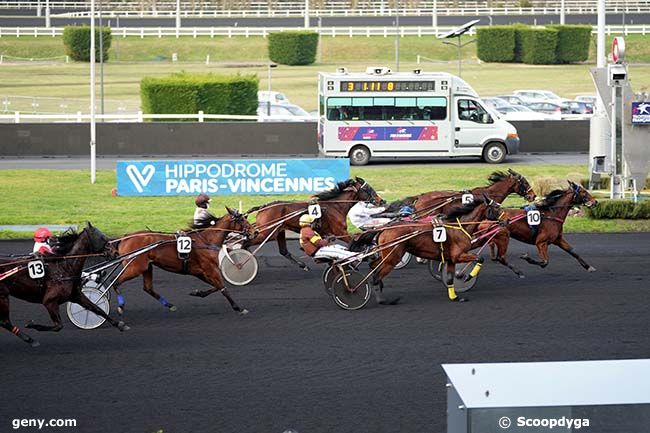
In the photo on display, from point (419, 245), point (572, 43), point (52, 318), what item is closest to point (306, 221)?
point (419, 245)

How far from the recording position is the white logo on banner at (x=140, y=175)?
80.7ft

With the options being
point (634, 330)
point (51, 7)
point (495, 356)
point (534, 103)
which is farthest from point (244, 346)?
point (51, 7)

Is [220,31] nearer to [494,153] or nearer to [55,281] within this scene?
[494,153]

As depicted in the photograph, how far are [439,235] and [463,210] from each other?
4.10 feet

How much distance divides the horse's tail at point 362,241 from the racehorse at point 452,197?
77.3 inches

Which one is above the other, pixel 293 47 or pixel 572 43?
pixel 572 43

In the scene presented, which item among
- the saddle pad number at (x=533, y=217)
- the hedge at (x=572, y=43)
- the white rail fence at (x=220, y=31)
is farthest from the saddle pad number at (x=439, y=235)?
the white rail fence at (x=220, y=31)

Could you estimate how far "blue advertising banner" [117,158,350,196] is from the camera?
2369 cm

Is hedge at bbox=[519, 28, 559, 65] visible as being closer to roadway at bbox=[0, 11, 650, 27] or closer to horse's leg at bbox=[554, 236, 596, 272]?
roadway at bbox=[0, 11, 650, 27]

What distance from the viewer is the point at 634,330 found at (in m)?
12.9

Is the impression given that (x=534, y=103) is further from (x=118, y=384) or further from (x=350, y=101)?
(x=118, y=384)

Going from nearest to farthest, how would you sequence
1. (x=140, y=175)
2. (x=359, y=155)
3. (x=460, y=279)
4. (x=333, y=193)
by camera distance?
(x=460, y=279) < (x=333, y=193) < (x=140, y=175) < (x=359, y=155)

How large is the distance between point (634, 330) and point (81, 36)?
173 feet

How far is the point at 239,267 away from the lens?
1581 cm
